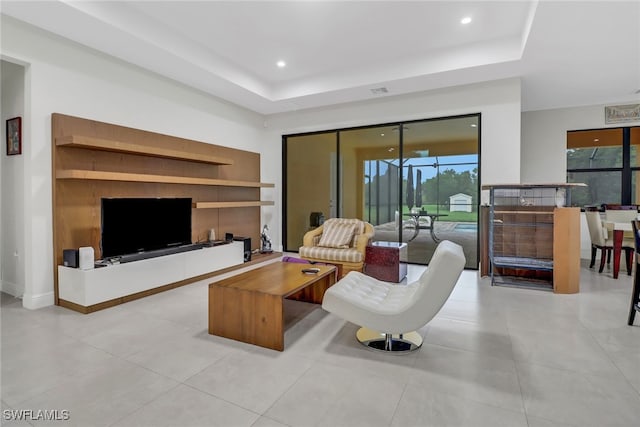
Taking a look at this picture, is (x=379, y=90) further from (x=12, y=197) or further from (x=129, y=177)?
(x=12, y=197)

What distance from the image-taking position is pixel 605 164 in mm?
6141

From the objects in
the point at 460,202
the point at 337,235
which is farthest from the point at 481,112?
the point at 337,235

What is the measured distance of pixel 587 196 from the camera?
247 inches

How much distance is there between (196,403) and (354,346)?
3.97 feet

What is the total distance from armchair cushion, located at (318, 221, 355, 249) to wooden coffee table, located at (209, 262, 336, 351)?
1751 mm

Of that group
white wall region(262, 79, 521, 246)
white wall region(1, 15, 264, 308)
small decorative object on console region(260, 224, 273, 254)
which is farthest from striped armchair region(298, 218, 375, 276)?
white wall region(1, 15, 264, 308)

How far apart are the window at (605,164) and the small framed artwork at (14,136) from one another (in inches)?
340

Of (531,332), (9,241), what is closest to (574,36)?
(531,332)

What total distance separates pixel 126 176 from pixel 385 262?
344 cm

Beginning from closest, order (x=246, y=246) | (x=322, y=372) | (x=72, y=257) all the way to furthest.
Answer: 1. (x=322, y=372)
2. (x=72, y=257)
3. (x=246, y=246)

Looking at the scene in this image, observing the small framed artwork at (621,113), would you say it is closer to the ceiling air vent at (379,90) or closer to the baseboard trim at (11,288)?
the ceiling air vent at (379,90)

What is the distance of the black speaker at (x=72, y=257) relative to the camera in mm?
3375

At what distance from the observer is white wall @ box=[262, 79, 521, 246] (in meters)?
4.82

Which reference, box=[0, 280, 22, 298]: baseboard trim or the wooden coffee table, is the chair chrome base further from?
box=[0, 280, 22, 298]: baseboard trim
